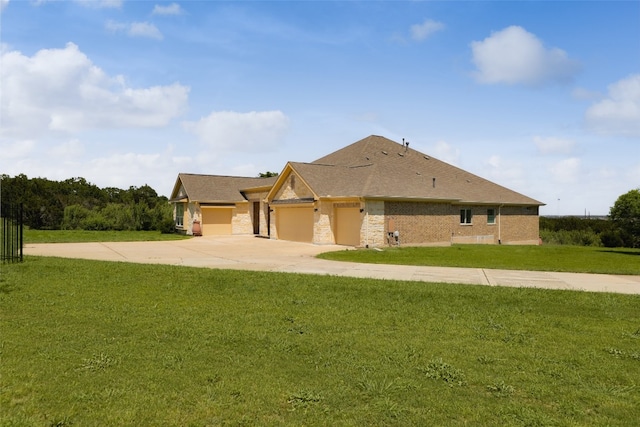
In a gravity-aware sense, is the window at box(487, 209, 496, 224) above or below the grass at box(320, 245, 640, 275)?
above

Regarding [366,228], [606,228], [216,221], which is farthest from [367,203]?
[606,228]

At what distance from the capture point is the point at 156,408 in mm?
4641

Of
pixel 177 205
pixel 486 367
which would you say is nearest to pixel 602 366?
pixel 486 367

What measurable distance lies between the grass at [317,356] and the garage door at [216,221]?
25.8 metres

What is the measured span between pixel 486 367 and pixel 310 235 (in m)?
22.8

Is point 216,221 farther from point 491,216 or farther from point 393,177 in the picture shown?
point 491,216

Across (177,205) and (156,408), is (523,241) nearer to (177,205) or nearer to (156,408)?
(177,205)

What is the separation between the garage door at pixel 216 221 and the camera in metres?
36.6

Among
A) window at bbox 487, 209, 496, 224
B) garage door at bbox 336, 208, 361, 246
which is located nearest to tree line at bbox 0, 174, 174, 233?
garage door at bbox 336, 208, 361, 246

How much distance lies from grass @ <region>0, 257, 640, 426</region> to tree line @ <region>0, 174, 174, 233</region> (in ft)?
101

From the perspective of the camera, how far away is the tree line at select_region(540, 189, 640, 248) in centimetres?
2338

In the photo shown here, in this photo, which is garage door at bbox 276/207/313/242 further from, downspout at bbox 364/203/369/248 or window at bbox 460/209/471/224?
window at bbox 460/209/471/224

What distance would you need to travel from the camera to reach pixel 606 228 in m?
39.6

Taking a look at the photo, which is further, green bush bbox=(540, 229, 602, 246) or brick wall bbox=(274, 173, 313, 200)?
green bush bbox=(540, 229, 602, 246)
